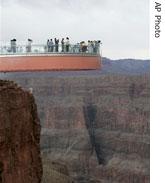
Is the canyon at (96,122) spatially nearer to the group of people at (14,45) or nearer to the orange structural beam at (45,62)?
the orange structural beam at (45,62)

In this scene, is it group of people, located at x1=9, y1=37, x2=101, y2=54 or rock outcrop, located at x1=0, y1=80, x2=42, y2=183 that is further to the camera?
group of people, located at x1=9, y1=37, x2=101, y2=54

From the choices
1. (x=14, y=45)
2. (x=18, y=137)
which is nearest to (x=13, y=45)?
(x=14, y=45)

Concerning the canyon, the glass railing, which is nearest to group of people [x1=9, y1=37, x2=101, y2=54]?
the glass railing

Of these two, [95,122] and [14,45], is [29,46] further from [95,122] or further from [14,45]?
[95,122]

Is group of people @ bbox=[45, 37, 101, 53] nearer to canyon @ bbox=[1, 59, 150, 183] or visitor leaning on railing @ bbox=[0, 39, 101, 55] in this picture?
visitor leaning on railing @ bbox=[0, 39, 101, 55]

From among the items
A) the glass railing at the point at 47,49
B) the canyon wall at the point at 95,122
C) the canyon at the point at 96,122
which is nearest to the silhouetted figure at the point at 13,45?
the glass railing at the point at 47,49

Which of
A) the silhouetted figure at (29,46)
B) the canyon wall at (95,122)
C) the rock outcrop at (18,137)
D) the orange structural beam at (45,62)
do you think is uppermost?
the silhouetted figure at (29,46)
